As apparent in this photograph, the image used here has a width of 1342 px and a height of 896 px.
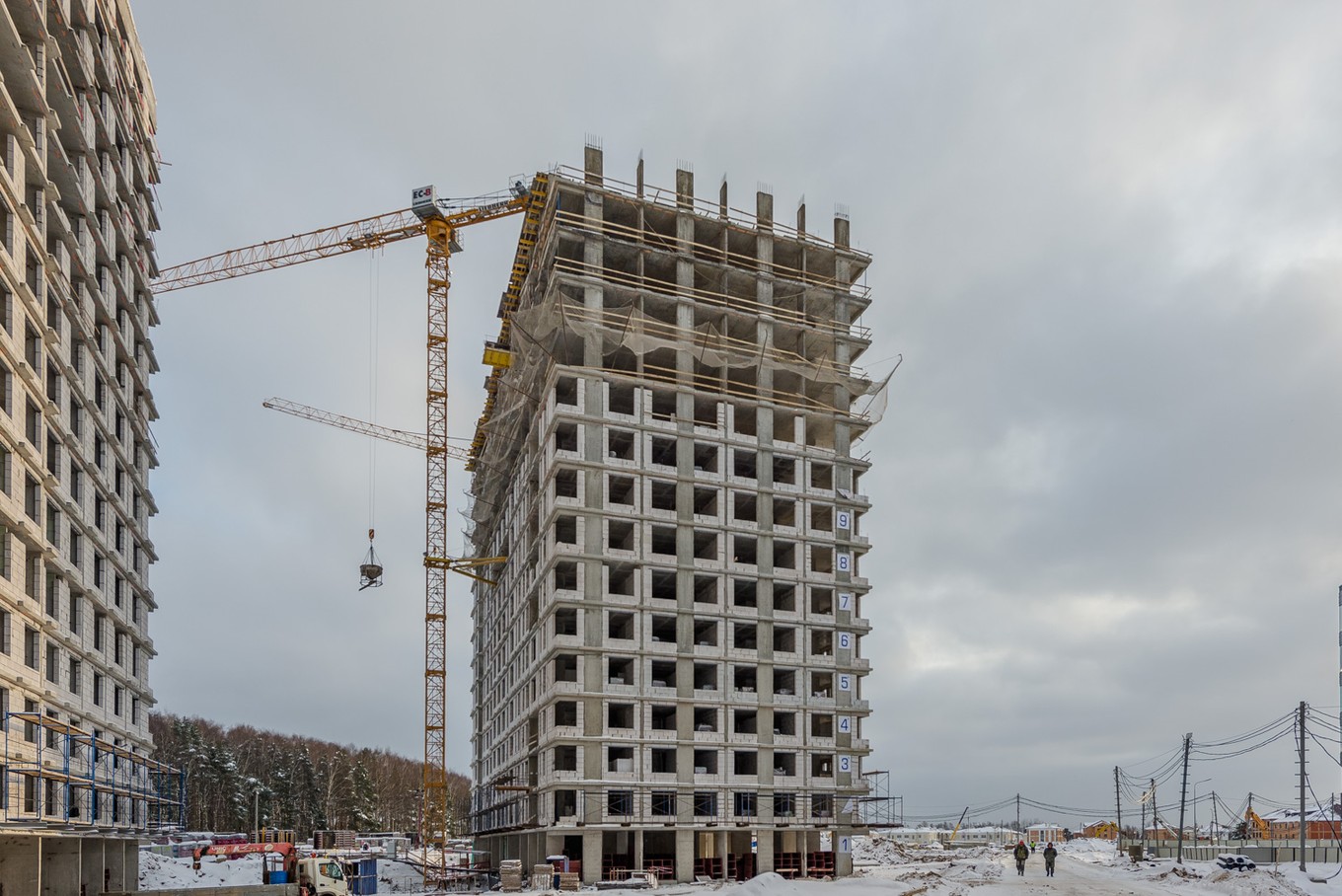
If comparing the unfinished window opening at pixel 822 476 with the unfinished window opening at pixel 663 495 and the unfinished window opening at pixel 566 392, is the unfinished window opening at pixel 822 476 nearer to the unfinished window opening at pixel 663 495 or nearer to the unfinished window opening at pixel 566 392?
the unfinished window opening at pixel 663 495

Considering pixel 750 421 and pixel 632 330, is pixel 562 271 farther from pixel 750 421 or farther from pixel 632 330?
pixel 750 421

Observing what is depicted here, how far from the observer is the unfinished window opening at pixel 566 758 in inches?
2779

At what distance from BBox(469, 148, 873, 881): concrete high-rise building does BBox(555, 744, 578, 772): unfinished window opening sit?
273mm

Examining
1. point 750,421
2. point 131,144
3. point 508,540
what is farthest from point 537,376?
point 131,144

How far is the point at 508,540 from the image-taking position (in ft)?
318

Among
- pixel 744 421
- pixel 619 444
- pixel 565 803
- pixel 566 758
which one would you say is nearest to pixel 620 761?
pixel 565 803

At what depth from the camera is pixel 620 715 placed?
235 feet

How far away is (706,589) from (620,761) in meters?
13.5

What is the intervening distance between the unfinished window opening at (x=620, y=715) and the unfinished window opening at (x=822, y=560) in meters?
17.3

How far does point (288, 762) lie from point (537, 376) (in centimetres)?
10462

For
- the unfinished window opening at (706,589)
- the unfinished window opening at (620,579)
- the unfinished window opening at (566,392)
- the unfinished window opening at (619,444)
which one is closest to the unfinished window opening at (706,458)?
the unfinished window opening at (619,444)

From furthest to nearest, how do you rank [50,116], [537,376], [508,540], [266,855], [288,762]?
[288,762]
[508,540]
[537,376]
[266,855]
[50,116]

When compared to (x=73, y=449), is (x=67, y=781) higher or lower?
lower

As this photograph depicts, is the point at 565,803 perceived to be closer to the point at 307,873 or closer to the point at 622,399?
the point at 307,873
